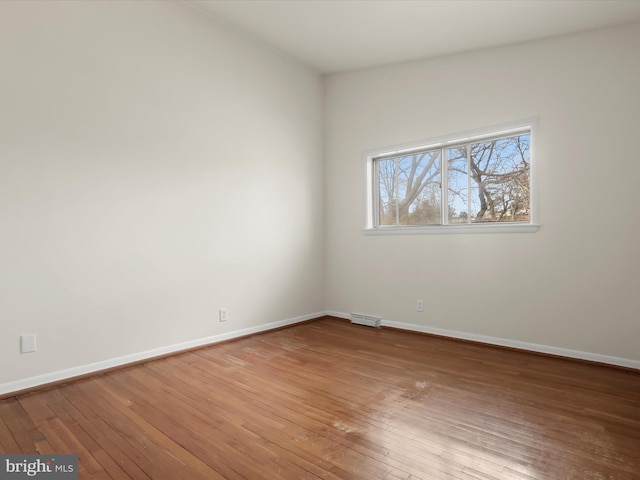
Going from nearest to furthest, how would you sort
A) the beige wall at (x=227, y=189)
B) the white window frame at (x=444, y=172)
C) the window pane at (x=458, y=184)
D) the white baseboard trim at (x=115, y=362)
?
the white baseboard trim at (x=115, y=362), the beige wall at (x=227, y=189), the white window frame at (x=444, y=172), the window pane at (x=458, y=184)

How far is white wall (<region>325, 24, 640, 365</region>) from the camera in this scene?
2961mm

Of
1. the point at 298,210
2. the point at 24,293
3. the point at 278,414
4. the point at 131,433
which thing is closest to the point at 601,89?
the point at 298,210

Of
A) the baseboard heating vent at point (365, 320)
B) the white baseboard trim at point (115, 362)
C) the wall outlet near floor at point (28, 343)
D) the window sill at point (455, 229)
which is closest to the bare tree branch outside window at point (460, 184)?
the window sill at point (455, 229)

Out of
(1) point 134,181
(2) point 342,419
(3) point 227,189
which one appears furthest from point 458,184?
(1) point 134,181

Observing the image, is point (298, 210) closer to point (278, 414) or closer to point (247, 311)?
point (247, 311)

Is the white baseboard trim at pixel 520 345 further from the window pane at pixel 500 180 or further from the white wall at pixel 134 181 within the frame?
the white wall at pixel 134 181

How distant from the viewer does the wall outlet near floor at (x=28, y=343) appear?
2.50 m

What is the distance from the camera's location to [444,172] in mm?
3996

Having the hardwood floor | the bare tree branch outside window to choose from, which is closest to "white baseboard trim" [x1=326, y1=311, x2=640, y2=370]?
the hardwood floor

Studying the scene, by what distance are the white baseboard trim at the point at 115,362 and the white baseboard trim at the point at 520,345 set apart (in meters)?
1.57

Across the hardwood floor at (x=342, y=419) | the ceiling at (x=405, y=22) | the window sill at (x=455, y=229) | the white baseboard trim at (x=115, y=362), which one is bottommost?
the hardwood floor at (x=342, y=419)

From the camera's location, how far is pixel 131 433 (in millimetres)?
1943

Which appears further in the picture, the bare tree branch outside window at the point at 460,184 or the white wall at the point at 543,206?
the bare tree branch outside window at the point at 460,184

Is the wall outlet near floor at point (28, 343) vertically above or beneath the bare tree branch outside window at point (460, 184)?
beneath
